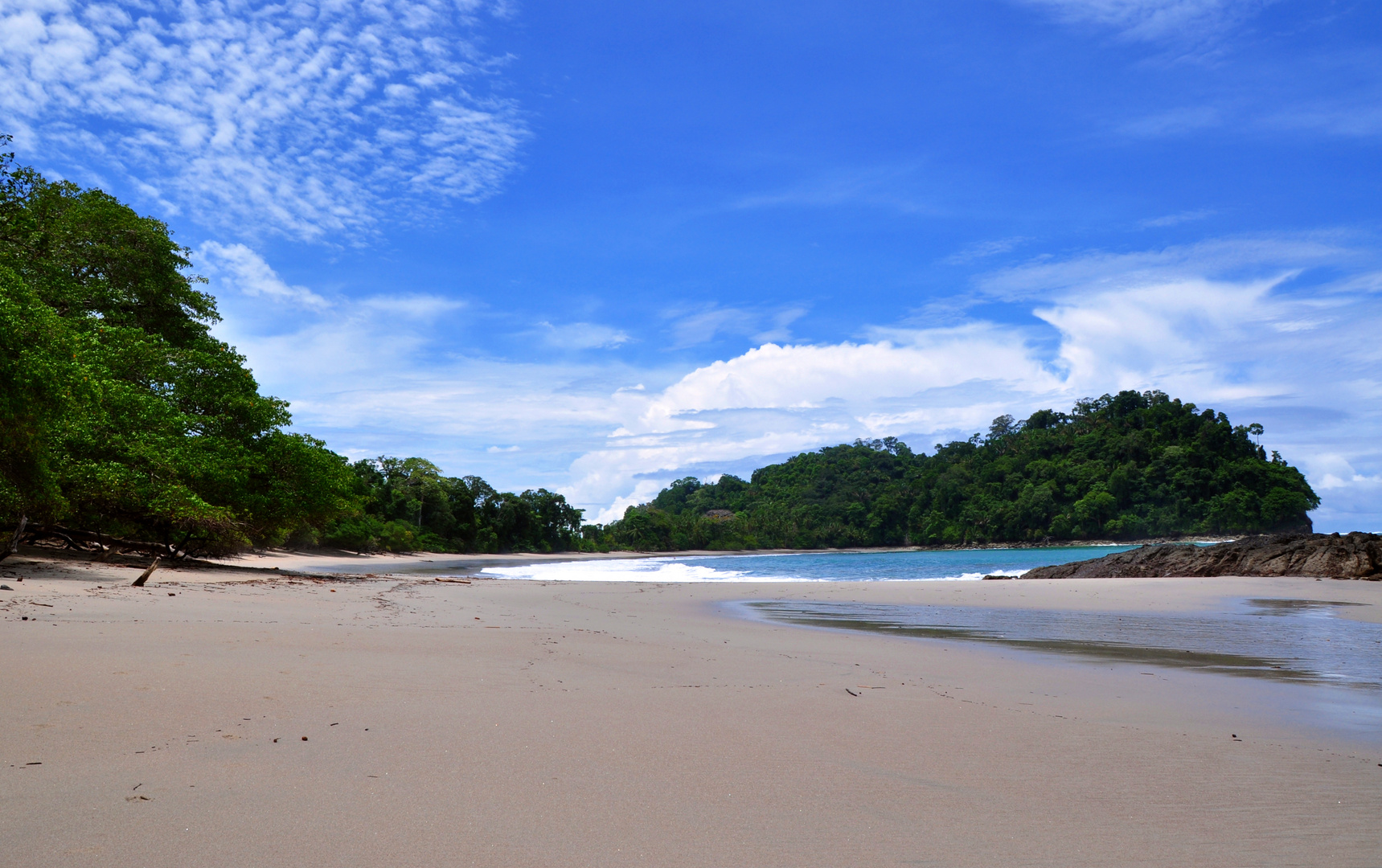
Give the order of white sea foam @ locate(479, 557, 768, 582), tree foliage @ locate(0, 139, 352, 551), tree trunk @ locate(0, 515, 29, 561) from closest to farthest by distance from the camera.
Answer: tree foliage @ locate(0, 139, 352, 551), tree trunk @ locate(0, 515, 29, 561), white sea foam @ locate(479, 557, 768, 582)

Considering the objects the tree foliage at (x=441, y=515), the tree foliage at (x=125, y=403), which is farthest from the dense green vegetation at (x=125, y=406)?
the tree foliage at (x=441, y=515)

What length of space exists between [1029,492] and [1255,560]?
94976mm

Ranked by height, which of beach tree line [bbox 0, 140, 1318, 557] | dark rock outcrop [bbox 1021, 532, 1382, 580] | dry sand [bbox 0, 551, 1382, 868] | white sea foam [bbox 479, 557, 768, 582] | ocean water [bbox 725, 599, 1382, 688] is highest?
beach tree line [bbox 0, 140, 1318, 557]

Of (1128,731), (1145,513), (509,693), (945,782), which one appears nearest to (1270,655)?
(1128,731)

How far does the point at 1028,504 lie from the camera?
112 m

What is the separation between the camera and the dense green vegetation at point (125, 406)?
1177 centimetres

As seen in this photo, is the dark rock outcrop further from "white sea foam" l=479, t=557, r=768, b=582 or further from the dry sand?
the dry sand

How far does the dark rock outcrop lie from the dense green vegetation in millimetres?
25069

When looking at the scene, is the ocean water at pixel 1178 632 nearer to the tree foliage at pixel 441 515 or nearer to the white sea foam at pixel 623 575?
the white sea foam at pixel 623 575

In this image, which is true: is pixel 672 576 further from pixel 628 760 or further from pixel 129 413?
pixel 628 760

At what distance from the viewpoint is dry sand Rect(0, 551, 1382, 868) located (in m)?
2.66

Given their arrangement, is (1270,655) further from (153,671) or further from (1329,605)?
(153,671)

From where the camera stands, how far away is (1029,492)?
113 metres

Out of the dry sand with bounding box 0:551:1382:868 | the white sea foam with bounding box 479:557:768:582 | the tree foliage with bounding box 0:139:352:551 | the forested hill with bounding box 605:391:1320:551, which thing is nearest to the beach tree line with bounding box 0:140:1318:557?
the tree foliage with bounding box 0:139:352:551
